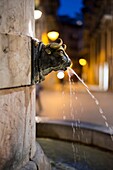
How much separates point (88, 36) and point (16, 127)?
39581 millimetres

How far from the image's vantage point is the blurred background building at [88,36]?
70.4ft

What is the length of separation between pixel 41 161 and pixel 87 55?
127 ft

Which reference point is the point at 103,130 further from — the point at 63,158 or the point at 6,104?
the point at 6,104

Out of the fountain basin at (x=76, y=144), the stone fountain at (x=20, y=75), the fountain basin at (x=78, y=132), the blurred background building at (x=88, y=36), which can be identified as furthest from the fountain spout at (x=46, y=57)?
the blurred background building at (x=88, y=36)

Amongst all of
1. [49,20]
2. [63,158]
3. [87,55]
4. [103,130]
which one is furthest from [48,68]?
[87,55]

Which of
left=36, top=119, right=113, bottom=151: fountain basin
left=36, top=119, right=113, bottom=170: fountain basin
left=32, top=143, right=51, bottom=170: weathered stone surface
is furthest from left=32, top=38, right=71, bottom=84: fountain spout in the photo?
left=36, top=119, right=113, bottom=151: fountain basin

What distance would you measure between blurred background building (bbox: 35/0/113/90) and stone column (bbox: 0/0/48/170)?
26.4ft

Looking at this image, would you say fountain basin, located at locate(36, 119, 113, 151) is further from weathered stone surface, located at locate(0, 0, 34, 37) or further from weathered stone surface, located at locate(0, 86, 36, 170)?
weathered stone surface, located at locate(0, 0, 34, 37)

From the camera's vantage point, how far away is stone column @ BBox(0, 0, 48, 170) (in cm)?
245

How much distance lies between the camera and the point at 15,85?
8.50 ft

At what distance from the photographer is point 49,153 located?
4473 mm

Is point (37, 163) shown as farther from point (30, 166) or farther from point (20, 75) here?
point (20, 75)

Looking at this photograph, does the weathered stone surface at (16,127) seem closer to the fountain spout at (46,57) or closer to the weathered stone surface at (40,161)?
the weathered stone surface at (40,161)

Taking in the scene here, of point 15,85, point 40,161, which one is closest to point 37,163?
point 40,161
